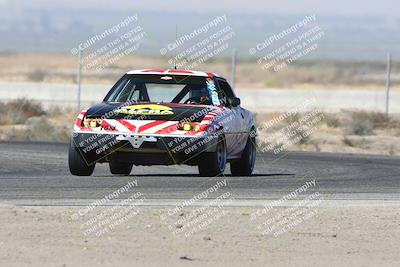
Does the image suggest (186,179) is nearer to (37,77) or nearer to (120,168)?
(120,168)

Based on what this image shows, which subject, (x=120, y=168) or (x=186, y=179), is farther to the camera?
(x=120, y=168)

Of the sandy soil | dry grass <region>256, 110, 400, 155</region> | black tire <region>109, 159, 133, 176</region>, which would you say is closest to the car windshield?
black tire <region>109, 159, 133, 176</region>

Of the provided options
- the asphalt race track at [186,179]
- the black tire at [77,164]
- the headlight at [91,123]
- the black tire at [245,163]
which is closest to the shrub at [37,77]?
the asphalt race track at [186,179]

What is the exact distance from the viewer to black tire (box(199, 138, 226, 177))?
667 inches

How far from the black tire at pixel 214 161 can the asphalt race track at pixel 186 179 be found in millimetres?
126

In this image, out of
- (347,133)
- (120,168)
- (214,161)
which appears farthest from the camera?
(347,133)

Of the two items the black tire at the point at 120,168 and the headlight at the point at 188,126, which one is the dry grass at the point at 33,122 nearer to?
the black tire at the point at 120,168

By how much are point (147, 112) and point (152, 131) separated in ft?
1.04

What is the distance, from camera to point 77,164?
Answer: 17141 mm

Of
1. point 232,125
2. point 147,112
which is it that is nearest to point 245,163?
point 232,125

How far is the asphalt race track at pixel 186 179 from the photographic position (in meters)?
15.3

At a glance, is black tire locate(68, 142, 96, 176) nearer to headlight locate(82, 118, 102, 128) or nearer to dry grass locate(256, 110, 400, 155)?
headlight locate(82, 118, 102, 128)

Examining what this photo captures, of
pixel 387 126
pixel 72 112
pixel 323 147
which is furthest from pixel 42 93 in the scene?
pixel 323 147

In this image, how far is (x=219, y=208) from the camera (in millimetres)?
13812
